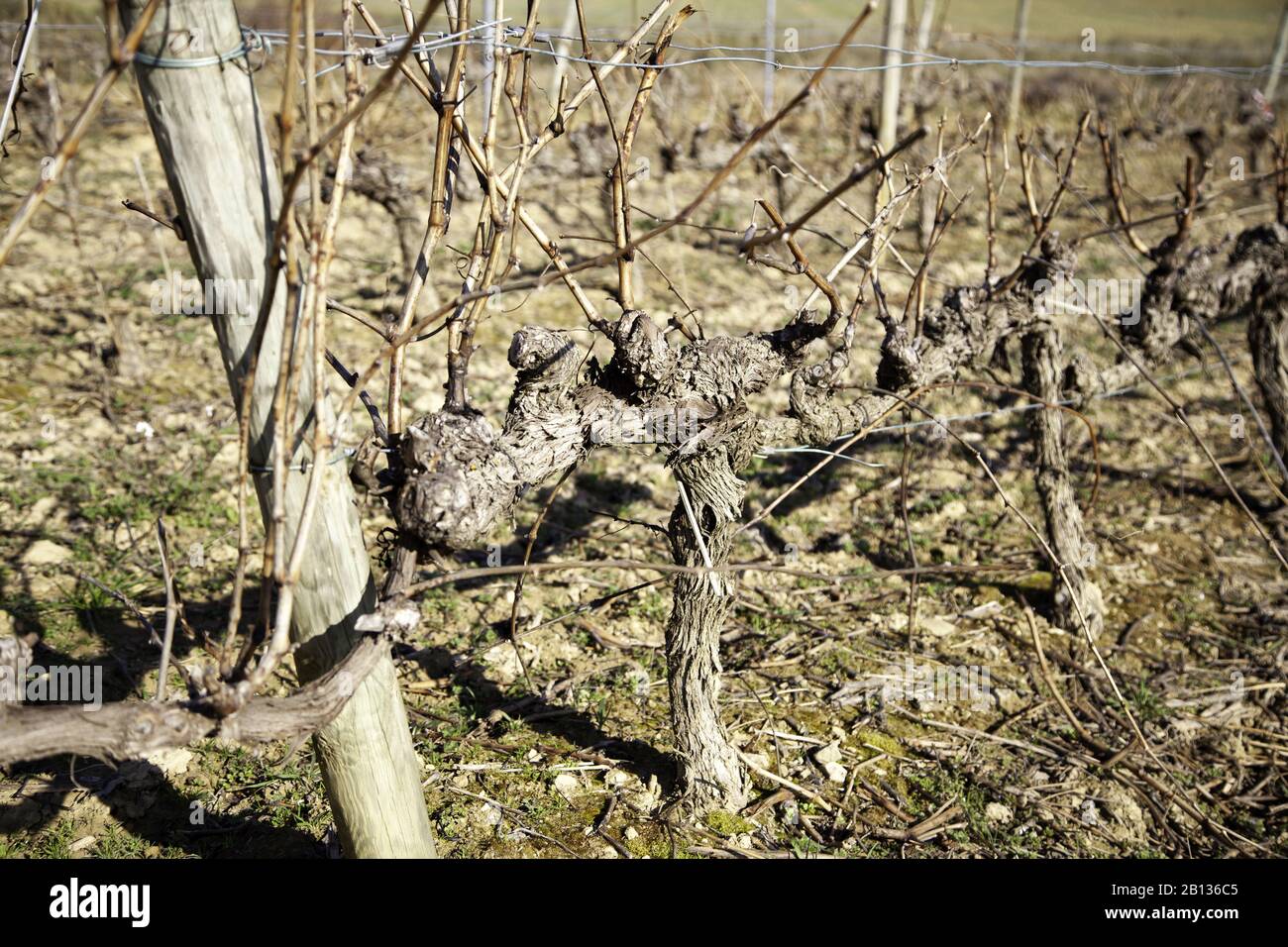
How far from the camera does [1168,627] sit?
144 inches

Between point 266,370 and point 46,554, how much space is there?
239 centimetres

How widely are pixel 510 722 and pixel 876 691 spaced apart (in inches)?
48.0

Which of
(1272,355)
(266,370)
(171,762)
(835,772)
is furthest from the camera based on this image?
(1272,355)

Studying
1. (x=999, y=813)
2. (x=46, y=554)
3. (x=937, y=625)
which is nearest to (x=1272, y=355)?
(x=937, y=625)

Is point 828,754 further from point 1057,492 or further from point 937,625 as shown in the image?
point 1057,492

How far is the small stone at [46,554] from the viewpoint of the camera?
343 cm

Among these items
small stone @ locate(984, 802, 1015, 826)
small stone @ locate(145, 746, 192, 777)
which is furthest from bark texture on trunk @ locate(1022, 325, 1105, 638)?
small stone @ locate(145, 746, 192, 777)

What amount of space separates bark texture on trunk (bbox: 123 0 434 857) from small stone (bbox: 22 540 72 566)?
2.08 metres

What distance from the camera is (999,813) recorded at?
2.73 m

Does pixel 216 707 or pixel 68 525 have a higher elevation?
pixel 216 707
